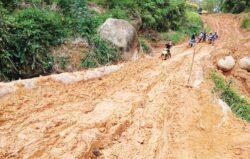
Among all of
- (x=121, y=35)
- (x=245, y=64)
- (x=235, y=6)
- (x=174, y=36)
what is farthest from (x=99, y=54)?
(x=235, y=6)

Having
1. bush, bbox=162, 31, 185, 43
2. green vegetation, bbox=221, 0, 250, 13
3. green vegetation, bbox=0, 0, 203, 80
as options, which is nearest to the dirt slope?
green vegetation, bbox=0, 0, 203, 80

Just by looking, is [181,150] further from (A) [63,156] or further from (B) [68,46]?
(B) [68,46]

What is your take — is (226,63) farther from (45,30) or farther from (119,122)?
(119,122)

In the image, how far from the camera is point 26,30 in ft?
38.6

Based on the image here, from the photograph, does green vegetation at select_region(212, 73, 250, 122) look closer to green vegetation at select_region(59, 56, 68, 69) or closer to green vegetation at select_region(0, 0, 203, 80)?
green vegetation at select_region(0, 0, 203, 80)

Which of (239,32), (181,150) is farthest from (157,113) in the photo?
Answer: (239,32)

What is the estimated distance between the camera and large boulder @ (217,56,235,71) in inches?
660

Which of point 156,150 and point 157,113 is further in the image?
point 157,113

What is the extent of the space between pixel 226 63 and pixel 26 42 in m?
11.4

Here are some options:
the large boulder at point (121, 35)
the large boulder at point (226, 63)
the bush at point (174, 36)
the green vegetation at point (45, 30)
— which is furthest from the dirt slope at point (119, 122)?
the bush at point (174, 36)

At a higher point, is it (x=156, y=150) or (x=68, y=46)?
(x=68, y=46)

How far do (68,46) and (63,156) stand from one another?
8.10 m

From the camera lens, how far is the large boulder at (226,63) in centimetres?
1677

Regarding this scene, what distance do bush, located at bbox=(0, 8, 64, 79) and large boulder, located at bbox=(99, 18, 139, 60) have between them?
3.17 metres
